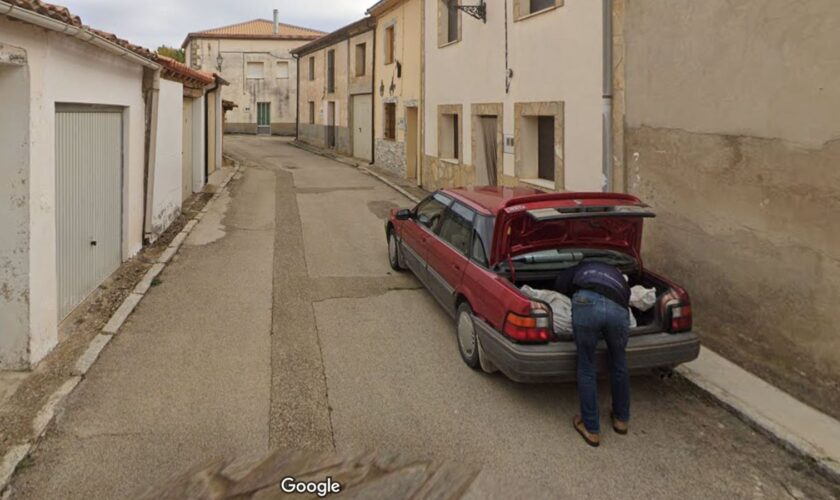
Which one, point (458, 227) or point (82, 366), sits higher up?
point (458, 227)

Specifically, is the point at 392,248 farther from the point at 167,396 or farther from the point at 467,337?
the point at 167,396

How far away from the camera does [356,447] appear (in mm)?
4344

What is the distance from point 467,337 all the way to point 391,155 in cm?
1566

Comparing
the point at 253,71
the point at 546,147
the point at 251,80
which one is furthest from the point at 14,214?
the point at 253,71

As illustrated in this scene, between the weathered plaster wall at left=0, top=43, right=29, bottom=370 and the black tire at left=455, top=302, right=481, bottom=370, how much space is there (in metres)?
3.78

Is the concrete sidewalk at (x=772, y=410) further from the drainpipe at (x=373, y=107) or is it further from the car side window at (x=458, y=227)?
the drainpipe at (x=373, y=107)

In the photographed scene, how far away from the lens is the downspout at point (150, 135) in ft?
32.0

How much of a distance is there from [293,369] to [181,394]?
99 cm

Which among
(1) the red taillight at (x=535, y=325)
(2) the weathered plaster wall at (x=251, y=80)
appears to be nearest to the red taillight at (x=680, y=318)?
(1) the red taillight at (x=535, y=325)

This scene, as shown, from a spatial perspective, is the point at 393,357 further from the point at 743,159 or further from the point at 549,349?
the point at 743,159

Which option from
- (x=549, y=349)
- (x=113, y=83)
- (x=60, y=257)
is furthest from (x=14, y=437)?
(x=113, y=83)

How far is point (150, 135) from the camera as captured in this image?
986 cm

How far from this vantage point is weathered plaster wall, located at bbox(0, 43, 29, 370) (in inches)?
202

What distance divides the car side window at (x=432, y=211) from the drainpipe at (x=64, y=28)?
156 inches
